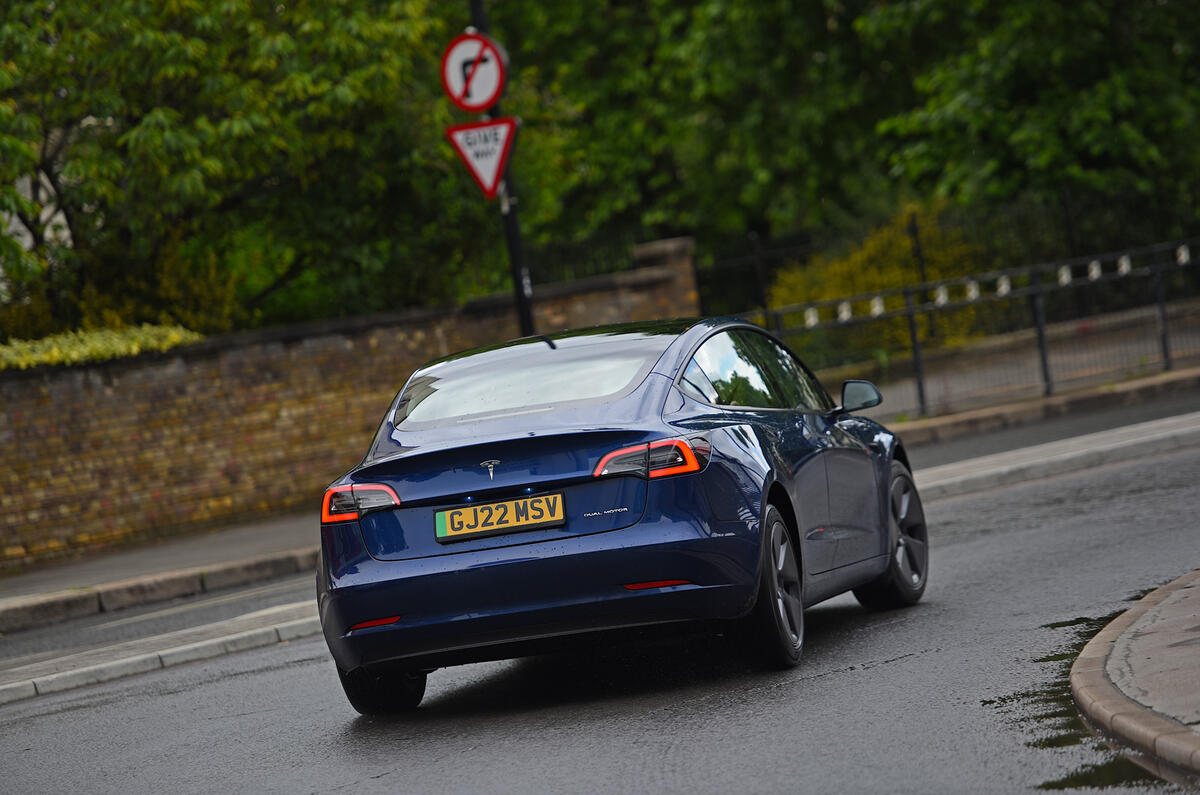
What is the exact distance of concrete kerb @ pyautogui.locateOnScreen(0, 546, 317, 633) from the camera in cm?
1324

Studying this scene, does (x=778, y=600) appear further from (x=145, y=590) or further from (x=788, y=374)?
(x=145, y=590)

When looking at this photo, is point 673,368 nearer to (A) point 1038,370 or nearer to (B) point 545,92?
(A) point 1038,370

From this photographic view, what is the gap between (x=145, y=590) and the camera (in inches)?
542

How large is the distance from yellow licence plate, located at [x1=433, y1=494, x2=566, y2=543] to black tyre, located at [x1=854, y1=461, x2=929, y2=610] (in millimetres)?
2553

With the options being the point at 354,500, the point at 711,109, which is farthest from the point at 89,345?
the point at 711,109

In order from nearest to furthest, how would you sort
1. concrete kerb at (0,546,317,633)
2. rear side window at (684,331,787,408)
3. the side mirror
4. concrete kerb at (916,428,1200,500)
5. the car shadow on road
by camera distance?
the car shadow on road
rear side window at (684,331,787,408)
the side mirror
concrete kerb at (0,546,317,633)
concrete kerb at (916,428,1200,500)

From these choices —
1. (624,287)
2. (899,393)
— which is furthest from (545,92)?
(899,393)

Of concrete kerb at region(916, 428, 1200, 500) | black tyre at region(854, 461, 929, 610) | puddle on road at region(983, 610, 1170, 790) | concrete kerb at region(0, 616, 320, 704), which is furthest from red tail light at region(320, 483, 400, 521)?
concrete kerb at region(916, 428, 1200, 500)

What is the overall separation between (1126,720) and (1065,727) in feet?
1.20

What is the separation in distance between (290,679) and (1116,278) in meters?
14.0

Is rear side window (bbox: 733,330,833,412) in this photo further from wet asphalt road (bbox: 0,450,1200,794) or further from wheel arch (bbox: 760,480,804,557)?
wet asphalt road (bbox: 0,450,1200,794)

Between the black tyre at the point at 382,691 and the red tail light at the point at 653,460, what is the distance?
1320 mm

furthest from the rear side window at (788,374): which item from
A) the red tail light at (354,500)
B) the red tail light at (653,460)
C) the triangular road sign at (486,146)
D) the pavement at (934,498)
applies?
the triangular road sign at (486,146)

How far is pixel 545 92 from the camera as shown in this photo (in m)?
30.1
